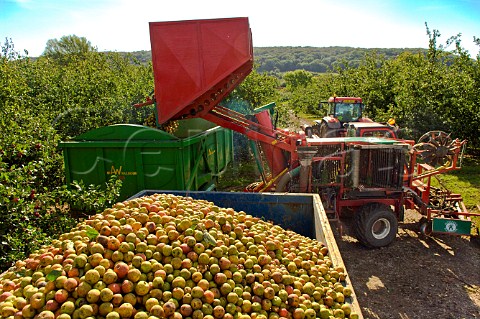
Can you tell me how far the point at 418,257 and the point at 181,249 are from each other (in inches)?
220

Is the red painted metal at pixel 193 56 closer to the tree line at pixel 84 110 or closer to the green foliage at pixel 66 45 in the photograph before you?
the tree line at pixel 84 110

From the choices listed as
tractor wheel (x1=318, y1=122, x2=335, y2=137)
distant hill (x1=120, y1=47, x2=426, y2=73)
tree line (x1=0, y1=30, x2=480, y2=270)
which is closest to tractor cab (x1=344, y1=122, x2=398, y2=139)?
tractor wheel (x1=318, y1=122, x2=335, y2=137)

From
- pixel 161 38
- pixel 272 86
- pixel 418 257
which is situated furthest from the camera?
pixel 272 86

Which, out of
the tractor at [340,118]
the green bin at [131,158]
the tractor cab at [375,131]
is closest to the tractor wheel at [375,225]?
the tractor cab at [375,131]

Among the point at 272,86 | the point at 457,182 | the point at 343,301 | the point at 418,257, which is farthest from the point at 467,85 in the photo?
the point at 343,301

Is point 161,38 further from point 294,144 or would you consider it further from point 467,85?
point 467,85

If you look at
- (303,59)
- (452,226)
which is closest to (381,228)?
(452,226)

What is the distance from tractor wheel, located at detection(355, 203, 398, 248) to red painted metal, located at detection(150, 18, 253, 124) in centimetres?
361

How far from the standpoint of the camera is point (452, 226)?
6.70 meters

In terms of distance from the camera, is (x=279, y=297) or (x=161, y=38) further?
(x=161, y=38)

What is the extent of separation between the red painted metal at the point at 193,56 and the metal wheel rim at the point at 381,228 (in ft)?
12.8

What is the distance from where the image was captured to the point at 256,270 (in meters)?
2.80

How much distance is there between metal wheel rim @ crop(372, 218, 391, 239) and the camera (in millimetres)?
6965

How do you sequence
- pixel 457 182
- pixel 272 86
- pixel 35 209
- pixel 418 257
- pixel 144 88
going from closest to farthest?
pixel 35 209
pixel 418 257
pixel 457 182
pixel 144 88
pixel 272 86
